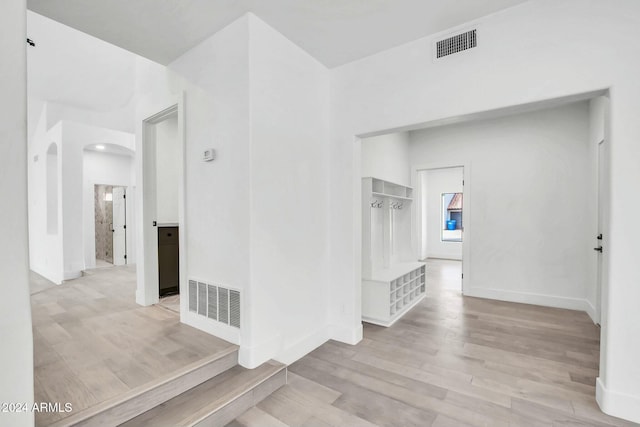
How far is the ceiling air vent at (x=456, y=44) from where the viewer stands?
2412 millimetres

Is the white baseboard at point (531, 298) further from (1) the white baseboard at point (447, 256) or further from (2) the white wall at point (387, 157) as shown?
(1) the white baseboard at point (447, 256)

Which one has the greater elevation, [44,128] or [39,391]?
[44,128]

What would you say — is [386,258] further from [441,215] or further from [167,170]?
[441,215]

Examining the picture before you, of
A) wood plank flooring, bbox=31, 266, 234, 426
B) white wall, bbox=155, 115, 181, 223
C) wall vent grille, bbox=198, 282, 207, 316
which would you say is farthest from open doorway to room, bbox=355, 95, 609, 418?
white wall, bbox=155, 115, 181, 223

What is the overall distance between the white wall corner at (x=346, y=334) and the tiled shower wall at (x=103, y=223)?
737 centimetres

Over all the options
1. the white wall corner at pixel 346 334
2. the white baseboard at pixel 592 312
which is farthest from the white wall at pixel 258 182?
the white baseboard at pixel 592 312

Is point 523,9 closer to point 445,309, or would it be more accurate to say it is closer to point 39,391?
point 445,309

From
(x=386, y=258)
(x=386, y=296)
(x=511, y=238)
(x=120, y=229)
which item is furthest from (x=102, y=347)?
(x=120, y=229)

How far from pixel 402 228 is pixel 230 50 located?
4.22 m

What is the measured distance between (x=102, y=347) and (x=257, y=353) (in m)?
1.28

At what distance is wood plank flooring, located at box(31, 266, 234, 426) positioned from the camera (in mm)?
1806

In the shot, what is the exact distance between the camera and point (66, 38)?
4.32m

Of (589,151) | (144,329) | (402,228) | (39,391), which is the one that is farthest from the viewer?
(402,228)

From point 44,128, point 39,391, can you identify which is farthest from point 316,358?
point 44,128
